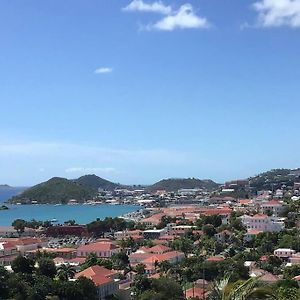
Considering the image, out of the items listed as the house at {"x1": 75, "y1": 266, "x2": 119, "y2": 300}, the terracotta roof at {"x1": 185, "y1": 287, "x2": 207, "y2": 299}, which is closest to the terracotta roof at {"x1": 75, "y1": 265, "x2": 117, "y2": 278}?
the house at {"x1": 75, "y1": 266, "x2": 119, "y2": 300}

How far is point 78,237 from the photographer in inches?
1467

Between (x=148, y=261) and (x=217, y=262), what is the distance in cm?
396

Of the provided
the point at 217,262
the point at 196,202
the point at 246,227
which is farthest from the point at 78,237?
the point at 196,202

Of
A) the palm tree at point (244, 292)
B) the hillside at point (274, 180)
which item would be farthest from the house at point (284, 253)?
the hillside at point (274, 180)

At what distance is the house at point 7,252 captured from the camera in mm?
22500

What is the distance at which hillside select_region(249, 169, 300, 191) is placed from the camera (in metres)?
82.0

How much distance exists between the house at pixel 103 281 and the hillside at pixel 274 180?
65005 mm

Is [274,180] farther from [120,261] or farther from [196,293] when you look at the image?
[196,293]

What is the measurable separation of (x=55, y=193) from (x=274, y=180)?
35.7m

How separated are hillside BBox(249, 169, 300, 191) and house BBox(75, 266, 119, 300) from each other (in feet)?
213

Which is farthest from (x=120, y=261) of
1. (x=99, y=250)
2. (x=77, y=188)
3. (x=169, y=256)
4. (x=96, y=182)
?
(x=96, y=182)

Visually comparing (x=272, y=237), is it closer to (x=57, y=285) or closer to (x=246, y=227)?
(x=246, y=227)

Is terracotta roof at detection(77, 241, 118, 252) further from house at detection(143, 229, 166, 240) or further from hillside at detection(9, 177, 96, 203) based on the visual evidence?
hillside at detection(9, 177, 96, 203)

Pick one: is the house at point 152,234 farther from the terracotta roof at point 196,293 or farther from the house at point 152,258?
the terracotta roof at point 196,293
